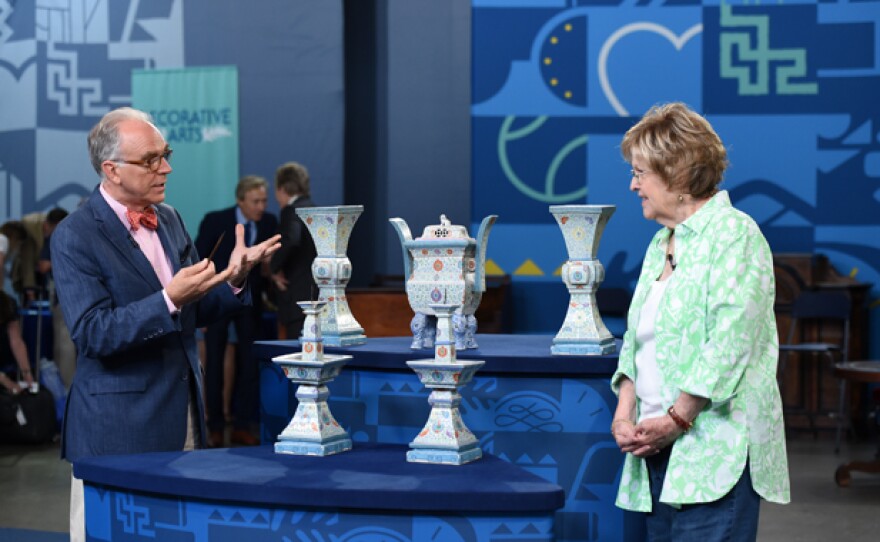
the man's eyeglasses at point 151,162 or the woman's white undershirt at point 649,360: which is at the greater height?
the man's eyeglasses at point 151,162

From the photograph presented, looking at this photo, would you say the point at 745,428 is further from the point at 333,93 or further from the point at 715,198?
the point at 333,93

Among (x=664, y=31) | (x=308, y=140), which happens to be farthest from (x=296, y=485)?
(x=308, y=140)

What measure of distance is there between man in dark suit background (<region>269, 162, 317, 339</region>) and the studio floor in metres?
1.50

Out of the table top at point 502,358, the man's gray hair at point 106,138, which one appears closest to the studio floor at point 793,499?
the table top at point 502,358

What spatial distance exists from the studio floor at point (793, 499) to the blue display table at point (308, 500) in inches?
108

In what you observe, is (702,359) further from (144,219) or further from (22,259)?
(22,259)

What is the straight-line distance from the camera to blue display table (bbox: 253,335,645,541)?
3.15 metres

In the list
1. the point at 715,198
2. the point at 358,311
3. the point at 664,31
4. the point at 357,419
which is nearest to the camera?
the point at 715,198

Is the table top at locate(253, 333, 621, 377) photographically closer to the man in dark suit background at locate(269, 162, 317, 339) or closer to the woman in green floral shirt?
the woman in green floral shirt

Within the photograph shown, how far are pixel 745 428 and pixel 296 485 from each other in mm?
884

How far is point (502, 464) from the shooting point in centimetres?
246

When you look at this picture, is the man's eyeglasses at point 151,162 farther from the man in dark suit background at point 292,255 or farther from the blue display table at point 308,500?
the man in dark suit background at point 292,255

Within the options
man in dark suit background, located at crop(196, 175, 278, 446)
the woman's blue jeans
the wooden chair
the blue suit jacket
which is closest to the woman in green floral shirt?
the woman's blue jeans

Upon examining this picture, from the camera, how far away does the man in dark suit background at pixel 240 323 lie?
23.2ft
